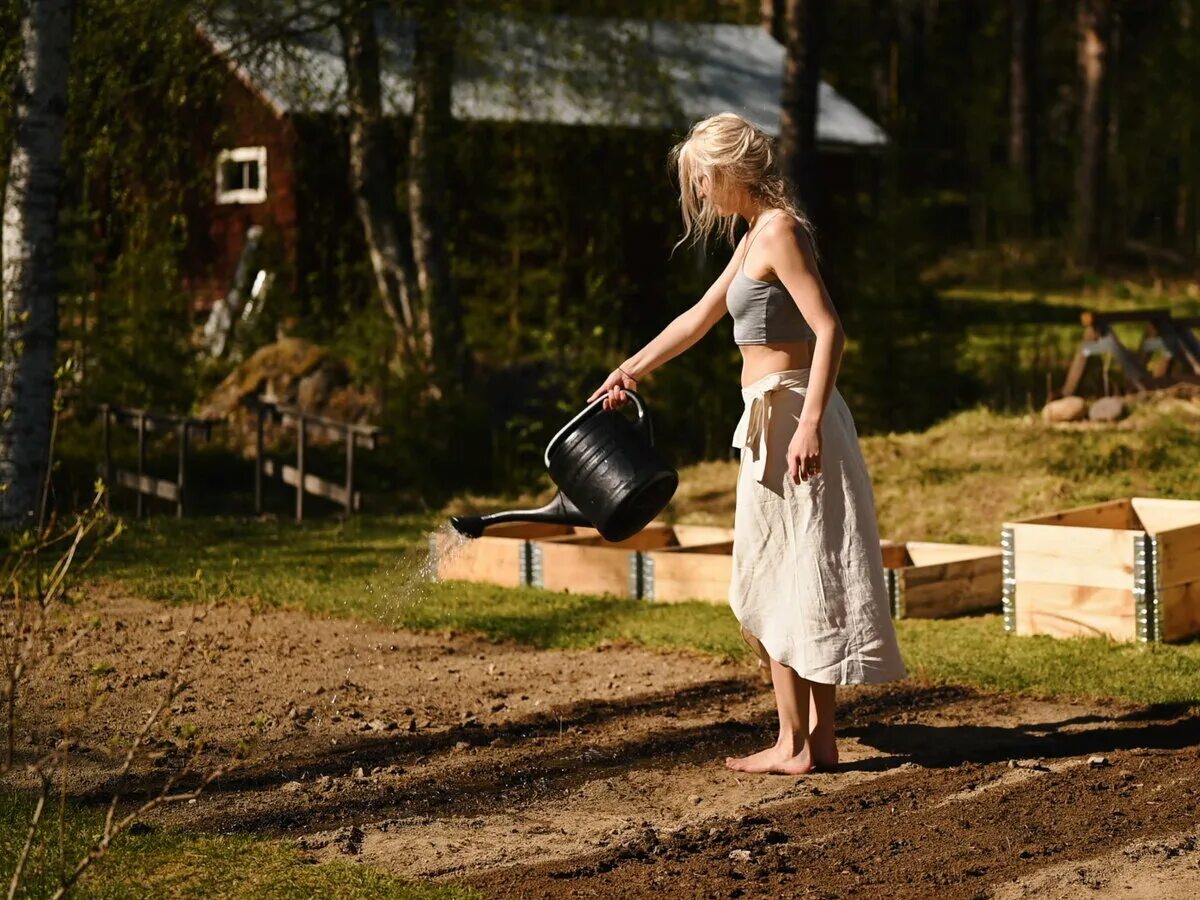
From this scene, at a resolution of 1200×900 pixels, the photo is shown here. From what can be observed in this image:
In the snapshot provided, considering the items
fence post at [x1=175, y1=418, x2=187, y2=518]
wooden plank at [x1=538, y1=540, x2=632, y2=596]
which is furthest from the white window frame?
wooden plank at [x1=538, y1=540, x2=632, y2=596]

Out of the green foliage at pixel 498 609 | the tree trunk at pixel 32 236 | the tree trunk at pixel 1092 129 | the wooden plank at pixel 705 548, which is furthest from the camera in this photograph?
the tree trunk at pixel 1092 129

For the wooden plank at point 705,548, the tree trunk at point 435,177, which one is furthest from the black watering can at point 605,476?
the tree trunk at point 435,177

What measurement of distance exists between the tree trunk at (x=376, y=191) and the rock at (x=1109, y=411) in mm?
5979

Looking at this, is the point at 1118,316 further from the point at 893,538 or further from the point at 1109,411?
the point at 893,538

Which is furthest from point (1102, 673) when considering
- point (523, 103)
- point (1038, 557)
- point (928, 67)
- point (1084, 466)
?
point (928, 67)

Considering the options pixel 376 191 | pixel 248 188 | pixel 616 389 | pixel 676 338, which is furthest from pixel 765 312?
pixel 248 188

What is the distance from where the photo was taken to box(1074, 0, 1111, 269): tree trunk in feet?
107

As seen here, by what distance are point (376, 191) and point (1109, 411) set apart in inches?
293

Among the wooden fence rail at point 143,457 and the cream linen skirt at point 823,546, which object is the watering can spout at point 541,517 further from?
the wooden fence rail at point 143,457

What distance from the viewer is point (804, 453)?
5.13 metres

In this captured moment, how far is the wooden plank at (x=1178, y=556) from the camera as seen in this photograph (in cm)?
731

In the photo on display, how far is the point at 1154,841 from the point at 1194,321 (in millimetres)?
11997

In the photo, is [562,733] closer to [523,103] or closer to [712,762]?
[712,762]

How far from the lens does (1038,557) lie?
7648 millimetres
